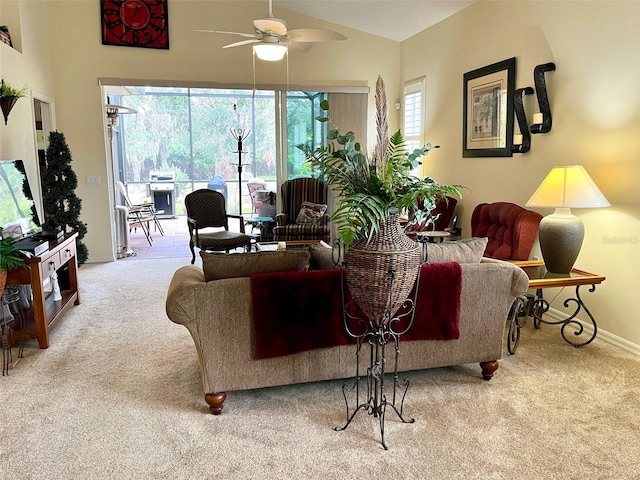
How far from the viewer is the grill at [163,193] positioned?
1054 centimetres

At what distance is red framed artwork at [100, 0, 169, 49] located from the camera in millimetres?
5953

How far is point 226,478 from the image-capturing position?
6.69 ft

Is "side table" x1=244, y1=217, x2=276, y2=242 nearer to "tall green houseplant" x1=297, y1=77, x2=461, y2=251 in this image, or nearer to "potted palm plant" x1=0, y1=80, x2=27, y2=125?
"potted palm plant" x1=0, y1=80, x2=27, y2=125

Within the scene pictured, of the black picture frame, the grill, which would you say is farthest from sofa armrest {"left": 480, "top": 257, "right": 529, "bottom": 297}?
the grill

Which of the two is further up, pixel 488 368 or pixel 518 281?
pixel 518 281

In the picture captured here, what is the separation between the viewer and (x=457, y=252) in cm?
277

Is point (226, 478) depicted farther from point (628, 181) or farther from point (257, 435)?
point (628, 181)

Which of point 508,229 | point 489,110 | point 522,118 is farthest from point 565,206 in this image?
point 489,110

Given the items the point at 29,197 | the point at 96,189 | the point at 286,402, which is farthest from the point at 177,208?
the point at 286,402

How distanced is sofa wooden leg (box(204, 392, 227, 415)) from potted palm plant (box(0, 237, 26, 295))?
4.95 ft

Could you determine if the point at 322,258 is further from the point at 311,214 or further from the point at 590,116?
the point at 311,214

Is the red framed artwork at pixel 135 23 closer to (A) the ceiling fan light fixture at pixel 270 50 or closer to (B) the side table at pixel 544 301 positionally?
(A) the ceiling fan light fixture at pixel 270 50

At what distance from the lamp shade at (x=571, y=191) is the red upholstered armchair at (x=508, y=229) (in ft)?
1.95

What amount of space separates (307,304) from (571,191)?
2116 mm
